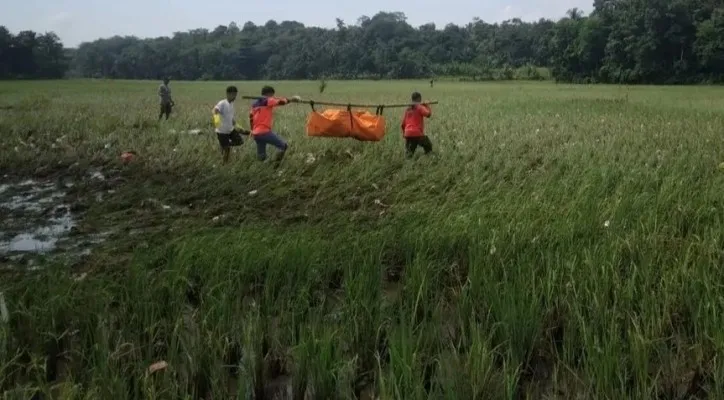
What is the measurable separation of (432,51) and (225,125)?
68.8 metres

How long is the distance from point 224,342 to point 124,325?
26.1 inches

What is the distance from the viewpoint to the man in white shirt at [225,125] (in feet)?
31.8

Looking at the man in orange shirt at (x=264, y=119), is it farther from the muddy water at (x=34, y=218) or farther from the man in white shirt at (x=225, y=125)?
the muddy water at (x=34, y=218)

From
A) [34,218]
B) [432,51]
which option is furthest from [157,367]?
[432,51]

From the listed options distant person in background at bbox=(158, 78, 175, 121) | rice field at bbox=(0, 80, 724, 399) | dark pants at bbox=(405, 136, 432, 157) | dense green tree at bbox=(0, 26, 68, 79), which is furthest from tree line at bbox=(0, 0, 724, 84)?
rice field at bbox=(0, 80, 724, 399)

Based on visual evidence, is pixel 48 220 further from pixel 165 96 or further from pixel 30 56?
pixel 30 56

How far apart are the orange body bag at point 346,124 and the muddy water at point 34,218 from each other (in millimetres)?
3624

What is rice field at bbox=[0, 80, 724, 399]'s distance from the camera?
121 inches

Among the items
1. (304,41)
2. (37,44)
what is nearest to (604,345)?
(37,44)

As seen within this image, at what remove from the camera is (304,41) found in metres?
84.1

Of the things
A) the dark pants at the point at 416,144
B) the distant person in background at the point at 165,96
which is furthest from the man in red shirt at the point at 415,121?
the distant person in background at the point at 165,96

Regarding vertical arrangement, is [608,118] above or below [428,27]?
below

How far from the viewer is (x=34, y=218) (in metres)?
7.04

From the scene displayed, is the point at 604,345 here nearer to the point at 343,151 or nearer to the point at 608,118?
the point at 343,151
